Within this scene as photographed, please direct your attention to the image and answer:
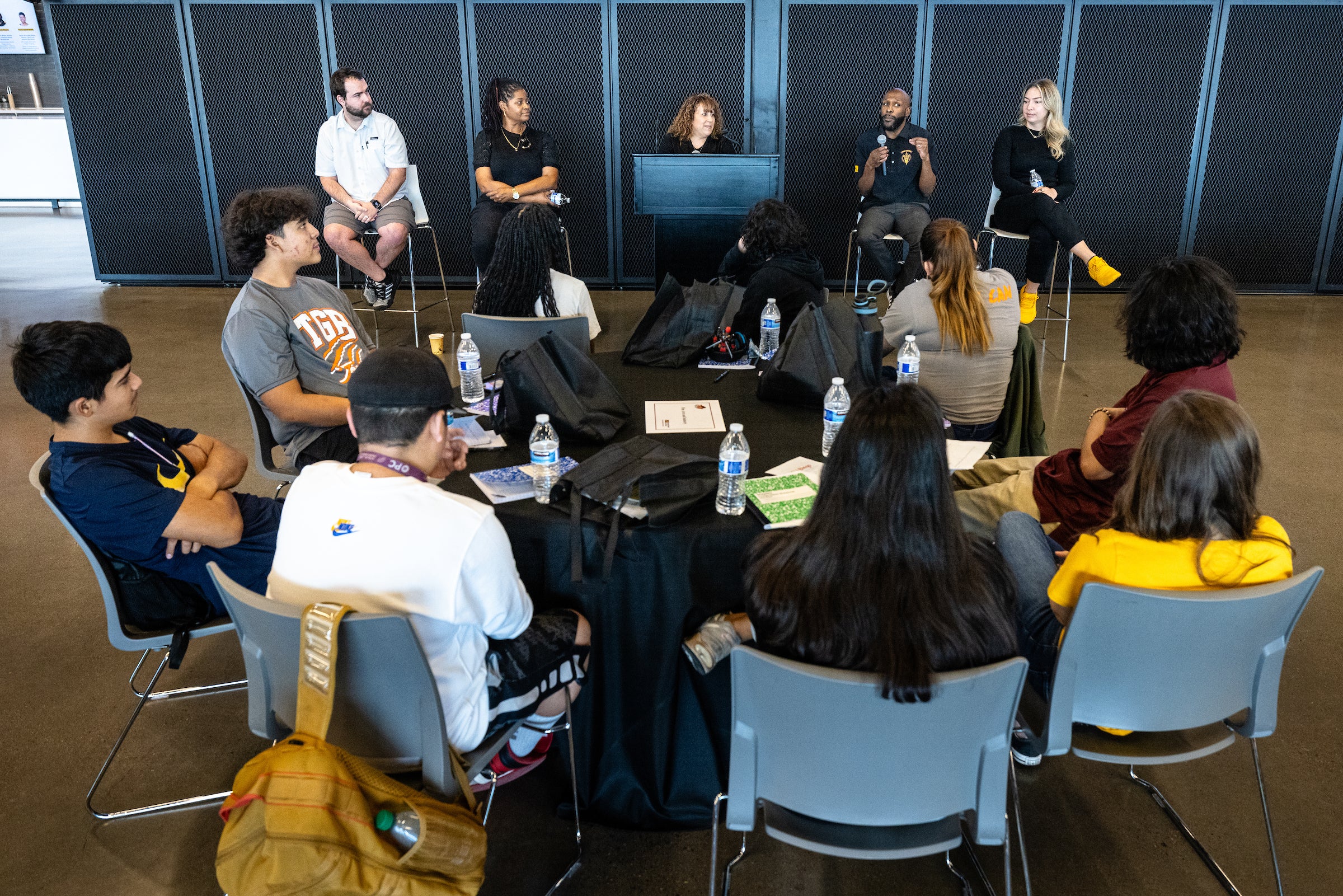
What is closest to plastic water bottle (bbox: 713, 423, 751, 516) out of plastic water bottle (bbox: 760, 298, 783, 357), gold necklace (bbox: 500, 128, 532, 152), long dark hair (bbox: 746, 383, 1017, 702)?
long dark hair (bbox: 746, 383, 1017, 702)

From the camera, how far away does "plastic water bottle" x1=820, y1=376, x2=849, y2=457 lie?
2.52 metres

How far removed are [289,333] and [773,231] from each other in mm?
2027

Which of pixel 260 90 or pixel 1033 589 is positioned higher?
pixel 260 90

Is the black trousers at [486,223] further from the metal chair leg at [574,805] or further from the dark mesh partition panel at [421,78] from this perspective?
the metal chair leg at [574,805]

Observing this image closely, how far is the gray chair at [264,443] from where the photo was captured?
310 centimetres

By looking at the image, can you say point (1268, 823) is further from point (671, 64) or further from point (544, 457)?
point (671, 64)

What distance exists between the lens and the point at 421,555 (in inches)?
62.9

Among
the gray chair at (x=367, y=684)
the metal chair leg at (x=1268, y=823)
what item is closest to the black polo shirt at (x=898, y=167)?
the metal chair leg at (x=1268, y=823)

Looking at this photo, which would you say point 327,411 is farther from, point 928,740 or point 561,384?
point 928,740

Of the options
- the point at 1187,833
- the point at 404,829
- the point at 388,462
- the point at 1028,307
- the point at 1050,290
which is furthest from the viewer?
the point at 1050,290

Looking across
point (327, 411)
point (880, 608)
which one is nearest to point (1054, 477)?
point (880, 608)

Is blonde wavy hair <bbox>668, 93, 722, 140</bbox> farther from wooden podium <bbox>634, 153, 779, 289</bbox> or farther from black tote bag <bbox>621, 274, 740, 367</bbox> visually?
black tote bag <bbox>621, 274, 740, 367</bbox>

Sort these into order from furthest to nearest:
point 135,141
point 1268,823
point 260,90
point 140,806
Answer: point 135,141, point 260,90, point 140,806, point 1268,823

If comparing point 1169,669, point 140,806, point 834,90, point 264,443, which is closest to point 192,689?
point 140,806
